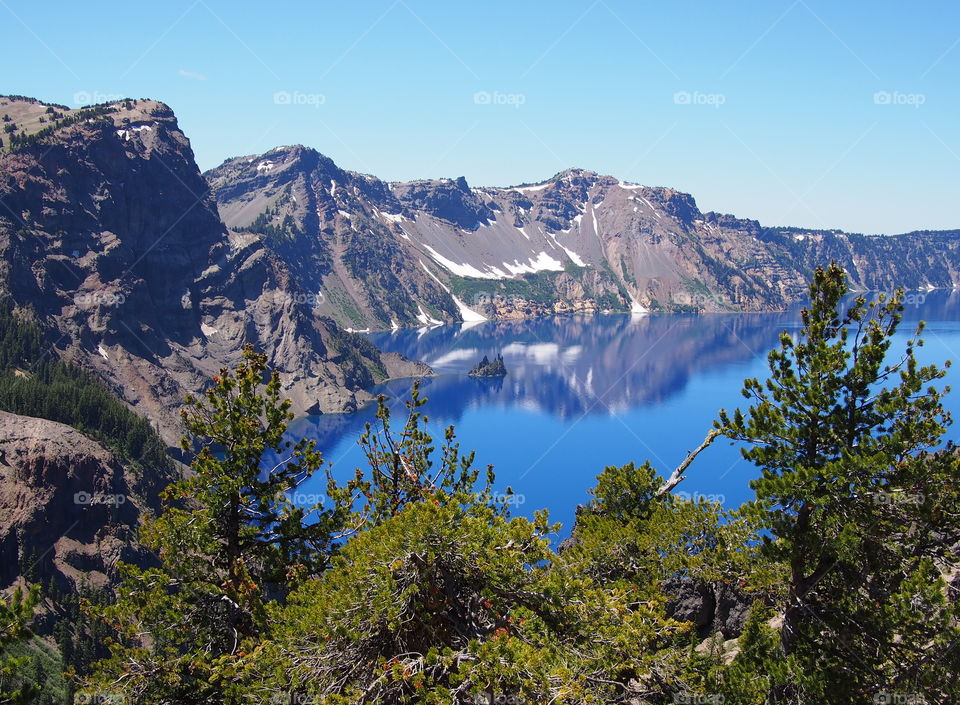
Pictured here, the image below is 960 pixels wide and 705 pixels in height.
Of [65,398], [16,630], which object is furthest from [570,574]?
[65,398]

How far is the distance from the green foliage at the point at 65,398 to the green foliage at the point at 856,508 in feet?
377

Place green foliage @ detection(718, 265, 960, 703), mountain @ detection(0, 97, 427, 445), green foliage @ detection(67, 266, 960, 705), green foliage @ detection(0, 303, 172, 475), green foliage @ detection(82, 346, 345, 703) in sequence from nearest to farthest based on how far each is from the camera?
green foliage @ detection(67, 266, 960, 705) → green foliage @ detection(718, 265, 960, 703) → green foliage @ detection(82, 346, 345, 703) → green foliage @ detection(0, 303, 172, 475) → mountain @ detection(0, 97, 427, 445)

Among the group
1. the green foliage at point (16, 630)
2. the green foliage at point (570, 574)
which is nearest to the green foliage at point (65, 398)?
the green foliage at point (570, 574)

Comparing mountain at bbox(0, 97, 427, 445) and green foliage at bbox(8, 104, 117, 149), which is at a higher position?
green foliage at bbox(8, 104, 117, 149)

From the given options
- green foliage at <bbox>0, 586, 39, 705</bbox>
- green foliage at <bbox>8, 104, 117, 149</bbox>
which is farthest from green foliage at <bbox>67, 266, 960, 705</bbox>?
green foliage at <bbox>8, 104, 117, 149</bbox>

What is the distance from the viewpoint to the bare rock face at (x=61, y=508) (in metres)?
81.9

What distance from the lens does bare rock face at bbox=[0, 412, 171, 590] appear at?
8194 centimetres

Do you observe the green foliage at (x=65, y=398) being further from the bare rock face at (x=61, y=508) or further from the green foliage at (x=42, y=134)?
the green foliage at (x=42, y=134)

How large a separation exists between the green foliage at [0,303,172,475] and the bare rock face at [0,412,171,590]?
15.4 m

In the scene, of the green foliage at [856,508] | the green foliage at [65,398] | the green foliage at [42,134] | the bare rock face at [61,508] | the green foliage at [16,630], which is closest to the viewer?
the green foliage at [16,630]

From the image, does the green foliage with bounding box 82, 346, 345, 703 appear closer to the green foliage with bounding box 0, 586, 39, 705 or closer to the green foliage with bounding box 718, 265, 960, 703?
the green foliage with bounding box 0, 586, 39, 705

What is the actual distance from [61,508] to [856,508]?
98902mm

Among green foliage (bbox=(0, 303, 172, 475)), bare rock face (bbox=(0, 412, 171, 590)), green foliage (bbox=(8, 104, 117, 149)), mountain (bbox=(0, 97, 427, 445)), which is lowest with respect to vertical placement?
bare rock face (bbox=(0, 412, 171, 590))

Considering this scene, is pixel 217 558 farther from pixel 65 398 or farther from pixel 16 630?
pixel 65 398
